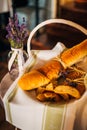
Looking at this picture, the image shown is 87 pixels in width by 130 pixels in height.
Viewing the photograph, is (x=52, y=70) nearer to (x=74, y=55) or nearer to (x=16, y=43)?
(x=74, y=55)

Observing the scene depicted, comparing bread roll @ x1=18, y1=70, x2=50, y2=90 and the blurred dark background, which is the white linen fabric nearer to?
bread roll @ x1=18, y1=70, x2=50, y2=90

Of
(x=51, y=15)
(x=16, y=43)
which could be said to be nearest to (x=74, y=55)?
(x=16, y=43)

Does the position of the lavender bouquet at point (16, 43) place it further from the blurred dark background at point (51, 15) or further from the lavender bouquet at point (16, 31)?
the blurred dark background at point (51, 15)

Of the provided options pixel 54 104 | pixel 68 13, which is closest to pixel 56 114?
pixel 54 104

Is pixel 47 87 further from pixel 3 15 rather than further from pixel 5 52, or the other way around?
pixel 3 15

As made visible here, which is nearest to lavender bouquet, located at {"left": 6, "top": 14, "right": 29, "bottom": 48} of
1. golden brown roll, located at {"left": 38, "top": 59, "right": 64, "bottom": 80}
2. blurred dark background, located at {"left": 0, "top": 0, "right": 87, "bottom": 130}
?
golden brown roll, located at {"left": 38, "top": 59, "right": 64, "bottom": 80}

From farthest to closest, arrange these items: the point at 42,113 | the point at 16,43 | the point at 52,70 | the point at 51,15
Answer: the point at 51,15
the point at 16,43
the point at 52,70
the point at 42,113
